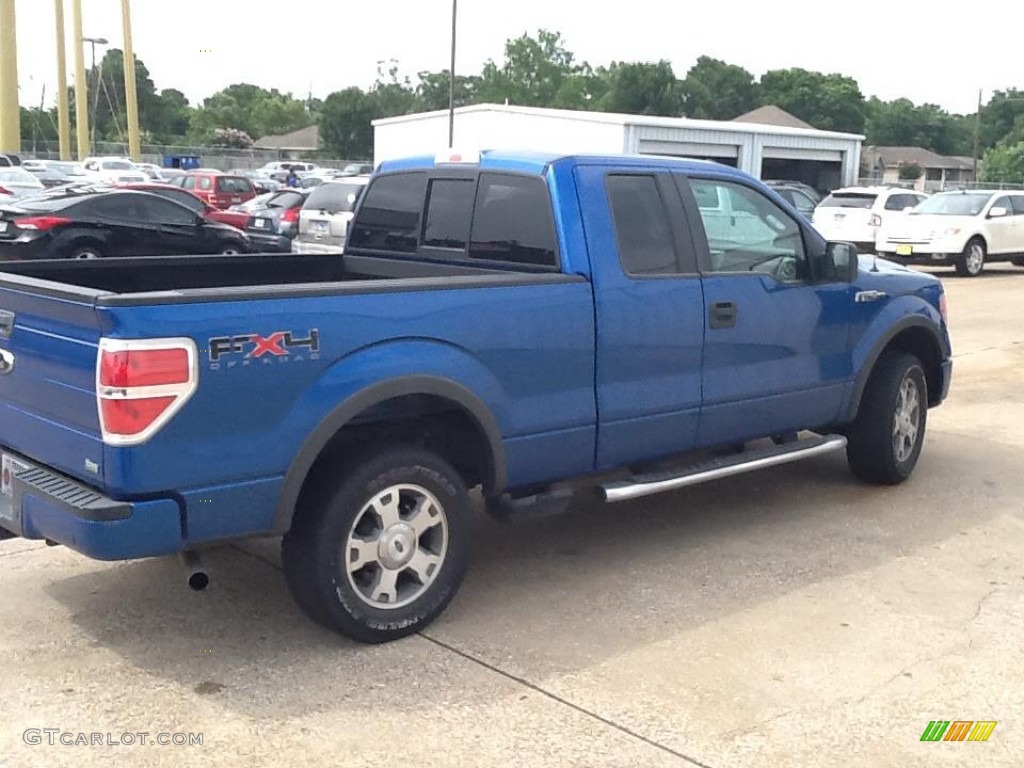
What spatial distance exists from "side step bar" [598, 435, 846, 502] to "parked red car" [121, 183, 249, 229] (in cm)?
1508

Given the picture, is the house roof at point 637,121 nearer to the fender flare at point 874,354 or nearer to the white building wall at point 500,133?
the white building wall at point 500,133

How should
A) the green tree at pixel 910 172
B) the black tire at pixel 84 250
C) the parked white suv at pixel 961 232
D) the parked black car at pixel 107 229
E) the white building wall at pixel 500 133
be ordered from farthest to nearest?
1. the green tree at pixel 910 172
2. the white building wall at pixel 500 133
3. the parked white suv at pixel 961 232
4. the black tire at pixel 84 250
5. the parked black car at pixel 107 229

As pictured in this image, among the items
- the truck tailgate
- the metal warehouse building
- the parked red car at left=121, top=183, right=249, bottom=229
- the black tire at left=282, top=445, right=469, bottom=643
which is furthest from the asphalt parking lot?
the metal warehouse building

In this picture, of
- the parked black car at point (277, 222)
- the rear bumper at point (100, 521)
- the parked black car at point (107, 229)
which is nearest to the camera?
the rear bumper at point (100, 521)

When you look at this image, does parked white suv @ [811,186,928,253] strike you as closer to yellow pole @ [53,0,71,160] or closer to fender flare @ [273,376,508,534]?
fender flare @ [273,376,508,534]

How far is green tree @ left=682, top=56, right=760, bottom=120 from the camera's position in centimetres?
10562

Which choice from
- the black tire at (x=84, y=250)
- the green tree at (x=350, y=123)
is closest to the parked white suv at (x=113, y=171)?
the black tire at (x=84, y=250)

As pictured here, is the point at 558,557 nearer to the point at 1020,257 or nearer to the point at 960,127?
the point at 1020,257

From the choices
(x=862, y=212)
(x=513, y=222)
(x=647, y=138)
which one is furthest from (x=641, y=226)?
(x=647, y=138)

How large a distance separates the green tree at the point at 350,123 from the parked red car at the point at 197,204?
6967 centimetres

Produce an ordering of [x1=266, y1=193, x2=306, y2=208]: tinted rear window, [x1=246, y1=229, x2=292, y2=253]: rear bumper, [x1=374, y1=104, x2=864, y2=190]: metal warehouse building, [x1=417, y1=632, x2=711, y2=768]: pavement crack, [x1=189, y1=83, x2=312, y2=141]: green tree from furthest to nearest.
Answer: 1. [x1=189, y1=83, x2=312, y2=141]: green tree
2. [x1=374, y1=104, x2=864, y2=190]: metal warehouse building
3. [x1=266, y1=193, x2=306, y2=208]: tinted rear window
4. [x1=246, y1=229, x2=292, y2=253]: rear bumper
5. [x1=417, y1=632, x2=711, y2=768]: pavement crack

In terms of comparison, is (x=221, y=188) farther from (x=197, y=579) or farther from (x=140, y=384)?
(x=140, y=384)

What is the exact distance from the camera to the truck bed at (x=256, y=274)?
175 inches

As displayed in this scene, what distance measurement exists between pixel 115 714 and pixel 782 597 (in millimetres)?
2800
